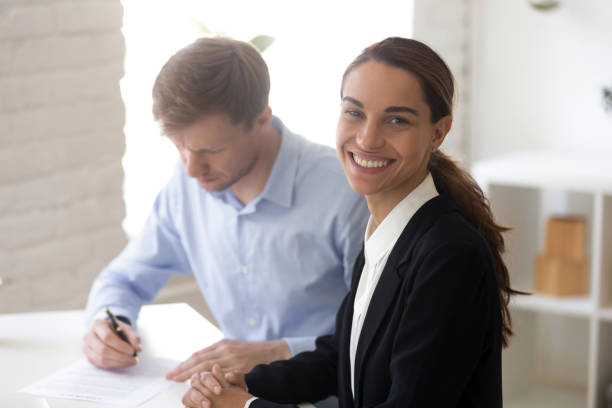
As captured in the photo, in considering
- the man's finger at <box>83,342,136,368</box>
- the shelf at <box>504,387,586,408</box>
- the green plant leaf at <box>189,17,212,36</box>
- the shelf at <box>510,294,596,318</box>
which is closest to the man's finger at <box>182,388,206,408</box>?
the man's finger at <box>83,342,136,368</box>

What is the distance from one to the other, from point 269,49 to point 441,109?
5.95 ft

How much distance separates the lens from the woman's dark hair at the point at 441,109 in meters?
1.19

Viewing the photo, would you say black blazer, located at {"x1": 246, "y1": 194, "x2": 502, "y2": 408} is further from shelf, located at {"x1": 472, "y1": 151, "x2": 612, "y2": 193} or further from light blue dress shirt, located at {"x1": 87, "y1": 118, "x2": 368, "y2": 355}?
shelf, located at {"x1": 472, "y1": 151, "x2": 612, "y2": 193}

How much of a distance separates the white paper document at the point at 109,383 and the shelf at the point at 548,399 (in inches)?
74.8

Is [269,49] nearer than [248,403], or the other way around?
[248,403]

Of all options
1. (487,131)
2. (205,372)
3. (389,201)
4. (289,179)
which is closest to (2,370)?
(205,372)

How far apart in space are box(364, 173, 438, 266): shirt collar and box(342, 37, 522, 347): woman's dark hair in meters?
0.05

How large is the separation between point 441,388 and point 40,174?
4.58 ft

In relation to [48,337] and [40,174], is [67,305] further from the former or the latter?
[48,337]

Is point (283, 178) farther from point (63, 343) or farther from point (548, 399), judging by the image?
point (548, 399)

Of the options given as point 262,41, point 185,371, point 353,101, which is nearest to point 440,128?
Answer: point 353,101

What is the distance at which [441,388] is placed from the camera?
1.11m

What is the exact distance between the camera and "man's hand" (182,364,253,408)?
1.32 metres

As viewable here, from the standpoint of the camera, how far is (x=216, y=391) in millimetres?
1336
